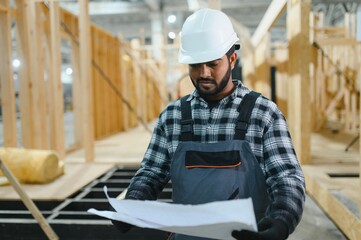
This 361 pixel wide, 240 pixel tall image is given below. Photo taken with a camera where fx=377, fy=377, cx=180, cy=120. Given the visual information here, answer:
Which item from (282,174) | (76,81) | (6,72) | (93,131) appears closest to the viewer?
(282,174)

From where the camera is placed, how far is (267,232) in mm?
1200

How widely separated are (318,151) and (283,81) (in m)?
5.08

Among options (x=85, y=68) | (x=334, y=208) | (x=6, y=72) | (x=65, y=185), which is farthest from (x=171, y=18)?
(x=334, y=208)

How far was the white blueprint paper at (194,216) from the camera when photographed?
1.12 m

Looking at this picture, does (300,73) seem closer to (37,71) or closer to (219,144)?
(219,144)

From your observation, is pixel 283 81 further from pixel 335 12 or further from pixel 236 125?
pixel 236 125

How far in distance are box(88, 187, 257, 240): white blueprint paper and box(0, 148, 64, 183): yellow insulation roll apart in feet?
9.69

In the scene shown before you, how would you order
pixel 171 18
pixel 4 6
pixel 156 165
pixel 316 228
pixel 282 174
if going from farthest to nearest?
pixel 171 18
pixel 4 6
pixel 316 228
pixel 156 165
pixel 282 174

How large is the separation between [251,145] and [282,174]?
0.56 ft

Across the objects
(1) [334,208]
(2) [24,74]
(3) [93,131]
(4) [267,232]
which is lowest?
(1) [334,208]

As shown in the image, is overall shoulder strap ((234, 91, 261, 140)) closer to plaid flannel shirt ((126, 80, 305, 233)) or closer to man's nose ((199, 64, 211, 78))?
plaid flannel shirt ((126, 80, 305, 233))

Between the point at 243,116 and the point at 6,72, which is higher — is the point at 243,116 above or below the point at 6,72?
below

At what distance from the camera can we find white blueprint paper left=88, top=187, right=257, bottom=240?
1.12 m

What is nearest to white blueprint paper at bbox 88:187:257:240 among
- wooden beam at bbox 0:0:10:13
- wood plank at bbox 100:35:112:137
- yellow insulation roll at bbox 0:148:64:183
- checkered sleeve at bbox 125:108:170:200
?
checkered sleeve at bbox 125:108:170:200
